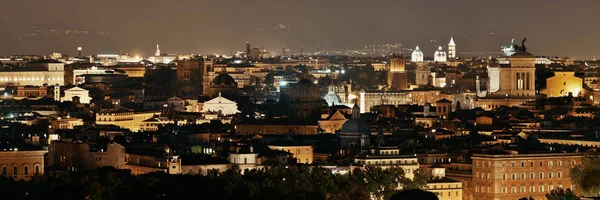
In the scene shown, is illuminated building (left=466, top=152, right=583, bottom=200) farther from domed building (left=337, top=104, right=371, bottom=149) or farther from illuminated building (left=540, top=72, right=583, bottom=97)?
illuminated building (left=540, top=72, right=583, bottom=97)

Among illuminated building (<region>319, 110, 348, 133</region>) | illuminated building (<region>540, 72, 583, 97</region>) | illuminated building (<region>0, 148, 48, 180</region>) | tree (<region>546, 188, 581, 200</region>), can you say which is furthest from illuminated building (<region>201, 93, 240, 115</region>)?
tree (<region>546, 188, 581, 200</region>)

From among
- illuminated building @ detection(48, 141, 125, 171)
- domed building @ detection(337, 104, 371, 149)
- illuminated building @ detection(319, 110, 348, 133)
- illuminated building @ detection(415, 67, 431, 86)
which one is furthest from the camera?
illuminated building @ detection(415, 67, 431, 86)

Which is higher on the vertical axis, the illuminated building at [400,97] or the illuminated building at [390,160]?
the illuminated building at [400,97]

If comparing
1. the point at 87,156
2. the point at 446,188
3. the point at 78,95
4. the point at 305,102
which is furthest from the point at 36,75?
the point at 446,188

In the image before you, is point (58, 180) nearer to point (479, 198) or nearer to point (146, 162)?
point (146, 162)

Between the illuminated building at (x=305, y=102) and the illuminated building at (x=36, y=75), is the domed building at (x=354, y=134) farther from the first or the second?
the illuminated building at (x=36, y=75)

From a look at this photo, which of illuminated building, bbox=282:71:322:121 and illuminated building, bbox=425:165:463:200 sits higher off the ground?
illuminated building, bbox=282:71:322:121

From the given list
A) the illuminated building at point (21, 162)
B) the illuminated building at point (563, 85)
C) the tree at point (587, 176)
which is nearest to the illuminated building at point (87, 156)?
the illuminated building at point (21, 162)
